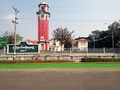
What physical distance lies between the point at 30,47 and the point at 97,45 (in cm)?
6185

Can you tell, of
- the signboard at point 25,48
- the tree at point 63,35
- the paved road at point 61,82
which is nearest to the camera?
the paved road at point 61,82

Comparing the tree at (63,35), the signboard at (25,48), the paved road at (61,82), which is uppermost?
the tree at (63,35)

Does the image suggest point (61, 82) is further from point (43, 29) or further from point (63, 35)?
point (43, 29)

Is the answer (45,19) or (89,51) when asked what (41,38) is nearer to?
(45,19)

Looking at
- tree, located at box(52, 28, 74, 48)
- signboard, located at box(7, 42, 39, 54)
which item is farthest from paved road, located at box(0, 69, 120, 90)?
tree, located at box(52, 28, 74, 48)

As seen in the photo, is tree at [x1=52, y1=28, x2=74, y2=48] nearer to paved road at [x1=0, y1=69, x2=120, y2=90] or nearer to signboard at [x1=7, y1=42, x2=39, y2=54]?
signboard at [x1=7, y1=42, x2=39, y2=54]

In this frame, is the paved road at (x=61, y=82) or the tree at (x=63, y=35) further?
the tree at (x=63, y=35)

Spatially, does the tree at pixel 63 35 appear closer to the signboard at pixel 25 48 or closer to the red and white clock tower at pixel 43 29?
the red and white clock tower at pixel 43 29

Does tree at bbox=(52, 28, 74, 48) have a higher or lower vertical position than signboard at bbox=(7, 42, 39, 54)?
higher

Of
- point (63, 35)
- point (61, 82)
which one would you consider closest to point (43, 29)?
point (63, 35)

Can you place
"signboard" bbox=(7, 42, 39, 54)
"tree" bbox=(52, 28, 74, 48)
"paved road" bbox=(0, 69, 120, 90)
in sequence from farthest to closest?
"tree" bbox=(52, 28, 74, 48), "signboard" bbox=(7, 42, 39, 54), "paved road" bbox=(0, 69, 120, 90)

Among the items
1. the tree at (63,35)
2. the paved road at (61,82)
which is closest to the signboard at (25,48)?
the paved road at (61,82)

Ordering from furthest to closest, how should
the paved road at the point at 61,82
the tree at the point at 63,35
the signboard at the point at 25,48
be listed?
the tree at the point at 63,35
the signboard at the point at 25,48
the paved road at the point at 61,82

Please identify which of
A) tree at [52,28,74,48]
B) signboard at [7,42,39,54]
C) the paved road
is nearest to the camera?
the paved road
